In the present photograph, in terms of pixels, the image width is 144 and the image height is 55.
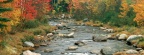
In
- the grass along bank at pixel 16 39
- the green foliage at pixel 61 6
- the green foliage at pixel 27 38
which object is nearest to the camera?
the grass along bank at pixel 16 39

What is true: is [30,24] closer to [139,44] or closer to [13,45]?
[13,45]

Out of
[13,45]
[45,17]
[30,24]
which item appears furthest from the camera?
[45,17]

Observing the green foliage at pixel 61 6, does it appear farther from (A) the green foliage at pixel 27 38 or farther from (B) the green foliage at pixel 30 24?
(A) the green foliage at pixel 27 38

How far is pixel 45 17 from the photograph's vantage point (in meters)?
64.8

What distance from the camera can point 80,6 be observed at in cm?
8738

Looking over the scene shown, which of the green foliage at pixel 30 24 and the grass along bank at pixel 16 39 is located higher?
the green foliage at pixel 30 24

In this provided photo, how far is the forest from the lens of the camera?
34500 mm

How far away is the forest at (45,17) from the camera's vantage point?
1358 inches

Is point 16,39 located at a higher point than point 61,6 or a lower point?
lower

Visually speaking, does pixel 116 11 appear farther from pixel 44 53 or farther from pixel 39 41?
pixel 44 53

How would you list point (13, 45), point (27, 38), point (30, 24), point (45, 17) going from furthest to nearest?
point (45, 17) → point (30, 24) → point (27, 38) → point (13, 45)

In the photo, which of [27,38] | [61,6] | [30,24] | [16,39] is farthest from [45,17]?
[61,6]

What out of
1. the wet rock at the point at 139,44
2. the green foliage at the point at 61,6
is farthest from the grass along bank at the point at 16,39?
the green foliage at the point at 61,6

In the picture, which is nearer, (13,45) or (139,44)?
(13,45)
